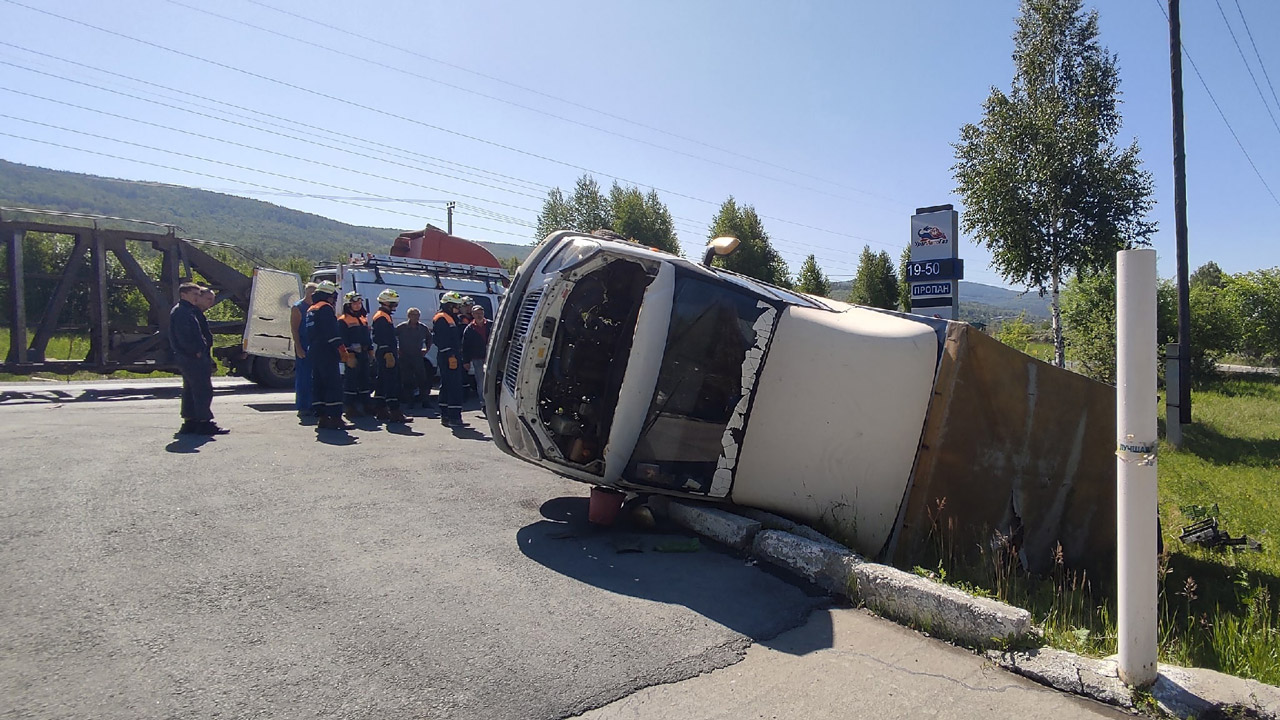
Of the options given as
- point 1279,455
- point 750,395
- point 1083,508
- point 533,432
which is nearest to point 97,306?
point 533,432

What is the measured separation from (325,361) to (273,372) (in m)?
6.46

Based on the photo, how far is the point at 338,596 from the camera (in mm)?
3717

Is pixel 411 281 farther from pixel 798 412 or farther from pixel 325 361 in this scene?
pixel 798 412

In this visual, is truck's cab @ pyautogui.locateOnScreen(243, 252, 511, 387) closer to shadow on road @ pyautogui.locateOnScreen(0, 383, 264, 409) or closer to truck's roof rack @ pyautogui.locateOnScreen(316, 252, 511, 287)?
truck's roof rack @ pyautogui.locateOnScreen(316, 252, 511, 287)

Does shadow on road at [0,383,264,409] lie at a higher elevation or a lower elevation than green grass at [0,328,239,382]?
lower

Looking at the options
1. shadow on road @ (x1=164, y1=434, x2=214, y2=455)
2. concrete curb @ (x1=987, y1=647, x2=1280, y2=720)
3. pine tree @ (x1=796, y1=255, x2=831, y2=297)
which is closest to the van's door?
shadow on road @ (x1=164, y1=434, x2=214, y2=455)

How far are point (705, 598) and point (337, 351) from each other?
6.56 metres

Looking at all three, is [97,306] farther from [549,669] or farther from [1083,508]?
[1083,508]

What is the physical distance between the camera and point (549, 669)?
3088 millimetres

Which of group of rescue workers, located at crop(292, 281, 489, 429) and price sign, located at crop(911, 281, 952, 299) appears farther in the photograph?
group of rescue workers, located at crop(292, 281, 489, 429)

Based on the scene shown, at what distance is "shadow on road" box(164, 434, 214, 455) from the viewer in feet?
23.0

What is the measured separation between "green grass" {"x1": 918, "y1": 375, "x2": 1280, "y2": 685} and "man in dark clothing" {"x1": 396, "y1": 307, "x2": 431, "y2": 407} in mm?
7958

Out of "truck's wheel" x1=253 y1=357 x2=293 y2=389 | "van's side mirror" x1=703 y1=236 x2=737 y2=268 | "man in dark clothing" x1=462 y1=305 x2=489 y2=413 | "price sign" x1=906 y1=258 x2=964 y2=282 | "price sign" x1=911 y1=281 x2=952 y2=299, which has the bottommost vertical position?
"truck's wheel" x1=253 y1=357 x2=293 y2=389

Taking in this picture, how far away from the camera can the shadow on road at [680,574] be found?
3723 millimetres
